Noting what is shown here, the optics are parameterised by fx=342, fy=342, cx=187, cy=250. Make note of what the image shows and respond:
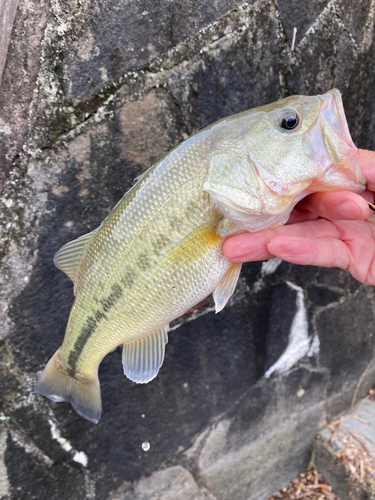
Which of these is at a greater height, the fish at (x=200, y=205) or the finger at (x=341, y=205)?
the fish at (x=200, y=205)

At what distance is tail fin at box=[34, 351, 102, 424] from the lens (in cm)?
136

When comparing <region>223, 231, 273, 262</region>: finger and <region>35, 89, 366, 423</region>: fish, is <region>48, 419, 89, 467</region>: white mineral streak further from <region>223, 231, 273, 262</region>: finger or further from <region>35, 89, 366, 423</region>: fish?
<region>223, 231, 273, 262</region>: finger

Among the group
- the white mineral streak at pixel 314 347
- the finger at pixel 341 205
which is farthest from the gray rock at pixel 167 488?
the finger at pixel 341 205

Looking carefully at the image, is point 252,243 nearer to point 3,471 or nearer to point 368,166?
point 368,166

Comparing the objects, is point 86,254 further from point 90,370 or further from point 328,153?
point 328,153

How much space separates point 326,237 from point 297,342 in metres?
1.17

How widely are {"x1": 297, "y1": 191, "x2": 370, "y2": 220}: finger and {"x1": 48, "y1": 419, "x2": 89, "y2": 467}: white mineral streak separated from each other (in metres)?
1.52

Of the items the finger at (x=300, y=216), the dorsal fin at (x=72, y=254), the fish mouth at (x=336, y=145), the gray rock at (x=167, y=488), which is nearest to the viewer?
the fish mouth at (x=336, y=145)

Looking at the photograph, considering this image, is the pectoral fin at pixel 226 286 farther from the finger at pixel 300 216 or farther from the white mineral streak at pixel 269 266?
the white mineral streak at pixel 269 266

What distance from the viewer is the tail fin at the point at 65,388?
4.47 ft

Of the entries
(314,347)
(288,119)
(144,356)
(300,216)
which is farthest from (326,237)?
(314,347)

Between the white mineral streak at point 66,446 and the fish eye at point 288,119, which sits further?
the white mineral streak at point 66,446

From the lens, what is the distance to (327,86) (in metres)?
1.82

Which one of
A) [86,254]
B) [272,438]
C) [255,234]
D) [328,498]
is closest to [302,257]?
[255,234]
